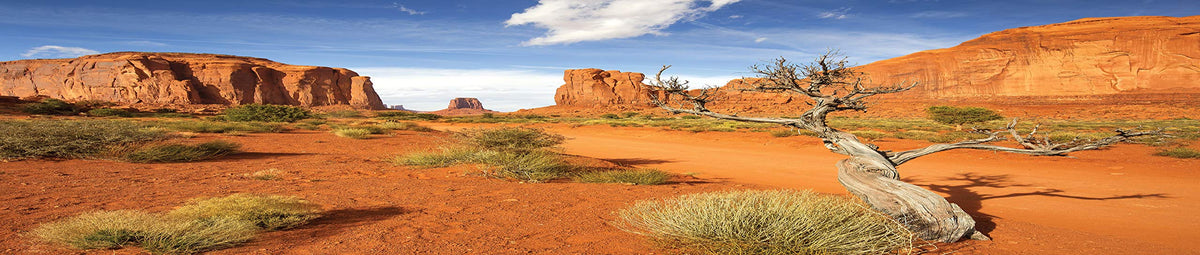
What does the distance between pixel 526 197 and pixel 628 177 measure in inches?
82.4

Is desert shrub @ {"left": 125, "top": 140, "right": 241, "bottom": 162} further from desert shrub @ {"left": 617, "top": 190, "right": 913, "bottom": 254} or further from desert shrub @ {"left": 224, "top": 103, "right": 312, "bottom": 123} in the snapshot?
desert shrub @ {"left": 224, "top": 103, "right": 312, "bottom": 123}

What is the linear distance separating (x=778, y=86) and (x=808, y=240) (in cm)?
281

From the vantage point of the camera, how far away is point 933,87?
7769 cm

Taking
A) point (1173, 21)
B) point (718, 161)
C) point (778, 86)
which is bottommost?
point (718, 161)

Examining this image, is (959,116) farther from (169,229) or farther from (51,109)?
(51,109)

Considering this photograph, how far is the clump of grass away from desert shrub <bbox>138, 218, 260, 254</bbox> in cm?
20

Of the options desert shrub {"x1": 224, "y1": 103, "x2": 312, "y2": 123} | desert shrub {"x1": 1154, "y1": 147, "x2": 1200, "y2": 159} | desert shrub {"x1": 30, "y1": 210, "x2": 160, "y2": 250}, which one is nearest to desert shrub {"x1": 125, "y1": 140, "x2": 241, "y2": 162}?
desert shrub {"x1": 30, "y1": 210, "x2": 160, "y2": 250}

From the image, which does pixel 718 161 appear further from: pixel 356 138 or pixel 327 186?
pixel 356 138

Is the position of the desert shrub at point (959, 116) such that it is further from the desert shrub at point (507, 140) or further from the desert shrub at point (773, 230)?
the desert shrub at point (773, 230)

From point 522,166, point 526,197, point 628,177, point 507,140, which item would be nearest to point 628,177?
point 628,177

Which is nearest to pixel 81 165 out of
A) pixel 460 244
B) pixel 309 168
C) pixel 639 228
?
pixel 309 168

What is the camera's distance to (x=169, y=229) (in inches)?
122

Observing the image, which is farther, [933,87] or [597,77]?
[597,77]

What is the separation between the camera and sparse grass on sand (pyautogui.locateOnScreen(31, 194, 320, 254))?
298cm
